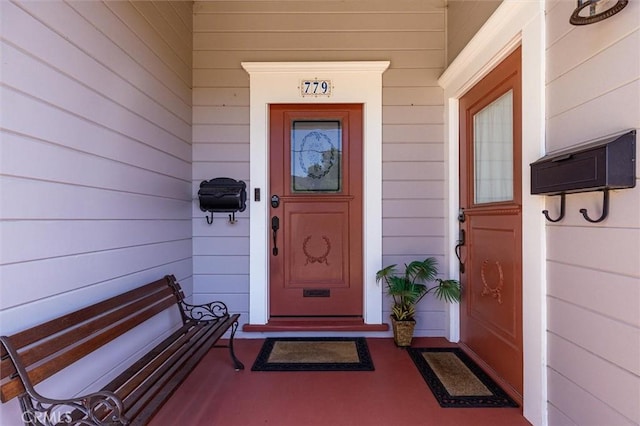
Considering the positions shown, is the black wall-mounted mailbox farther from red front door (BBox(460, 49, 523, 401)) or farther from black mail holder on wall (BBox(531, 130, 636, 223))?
red front door (BBox(460, 49, 523, 401))

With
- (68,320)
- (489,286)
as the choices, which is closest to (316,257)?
(489,286)

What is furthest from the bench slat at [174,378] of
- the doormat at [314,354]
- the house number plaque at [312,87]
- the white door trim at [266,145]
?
the house number plaque at [312,87]

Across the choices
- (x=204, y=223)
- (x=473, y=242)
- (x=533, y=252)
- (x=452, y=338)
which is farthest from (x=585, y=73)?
(x=204, y=223)

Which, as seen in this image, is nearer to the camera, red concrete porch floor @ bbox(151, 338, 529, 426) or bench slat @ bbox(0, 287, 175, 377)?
bench slat @ bbox(0, 287, 175, 377)

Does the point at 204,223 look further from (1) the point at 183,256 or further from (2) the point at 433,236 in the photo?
(2) the point at 433,236

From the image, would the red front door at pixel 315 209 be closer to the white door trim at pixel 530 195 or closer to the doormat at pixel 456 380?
the doormat at pixel 456 380

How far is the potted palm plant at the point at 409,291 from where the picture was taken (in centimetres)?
254

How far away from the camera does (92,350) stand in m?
1.42

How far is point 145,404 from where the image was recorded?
1.26m

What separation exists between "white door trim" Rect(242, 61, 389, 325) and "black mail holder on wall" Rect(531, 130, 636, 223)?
4.74ft

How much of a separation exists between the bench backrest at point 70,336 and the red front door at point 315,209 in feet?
3.86

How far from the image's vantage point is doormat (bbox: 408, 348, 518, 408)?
1.85m

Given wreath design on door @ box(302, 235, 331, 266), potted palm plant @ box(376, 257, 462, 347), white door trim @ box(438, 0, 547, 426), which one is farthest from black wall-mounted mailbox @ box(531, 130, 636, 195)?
wreath design on door @ box(302, 235, 331, 266)

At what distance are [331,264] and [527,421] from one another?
166cm
